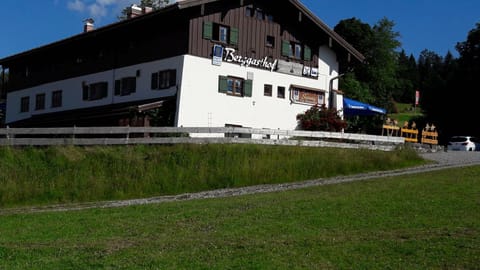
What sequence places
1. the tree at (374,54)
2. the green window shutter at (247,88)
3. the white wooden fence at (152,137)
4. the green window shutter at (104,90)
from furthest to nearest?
the tree at (374,54) → the green window shutter at (104,90) → the green window shutter at (247,88) → the white wooden fence at (152,137)

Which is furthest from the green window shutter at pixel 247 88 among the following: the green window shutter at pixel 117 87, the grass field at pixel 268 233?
the grass field at pixel 268 233

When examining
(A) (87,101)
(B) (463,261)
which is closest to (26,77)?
(A) (87,101)

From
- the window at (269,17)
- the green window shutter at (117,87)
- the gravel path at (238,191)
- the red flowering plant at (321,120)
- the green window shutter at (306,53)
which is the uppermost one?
the window at (269,17)

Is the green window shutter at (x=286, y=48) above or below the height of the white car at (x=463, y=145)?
above

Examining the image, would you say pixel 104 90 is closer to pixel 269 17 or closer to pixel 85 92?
pixel 85 92

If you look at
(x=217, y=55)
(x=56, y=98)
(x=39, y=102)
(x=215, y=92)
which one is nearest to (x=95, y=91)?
(x=56, y=98)

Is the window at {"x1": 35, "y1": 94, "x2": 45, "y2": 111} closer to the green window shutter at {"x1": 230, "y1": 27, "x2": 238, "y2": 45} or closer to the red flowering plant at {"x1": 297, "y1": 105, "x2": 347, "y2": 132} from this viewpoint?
the green window shutter at {"x1": 230, "y1": 27, "x2": 238, "y2": 45}

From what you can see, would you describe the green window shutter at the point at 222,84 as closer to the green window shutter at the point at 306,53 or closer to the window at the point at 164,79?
the window at the point at 164,79

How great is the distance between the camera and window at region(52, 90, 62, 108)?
140ft

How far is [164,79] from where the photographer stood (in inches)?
1297

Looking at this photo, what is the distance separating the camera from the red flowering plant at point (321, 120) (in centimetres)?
3544

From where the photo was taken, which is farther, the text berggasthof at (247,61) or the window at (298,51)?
the window at (298,51)

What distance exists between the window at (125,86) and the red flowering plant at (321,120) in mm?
9388

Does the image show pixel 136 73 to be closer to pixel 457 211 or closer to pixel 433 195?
pixel 433 195
